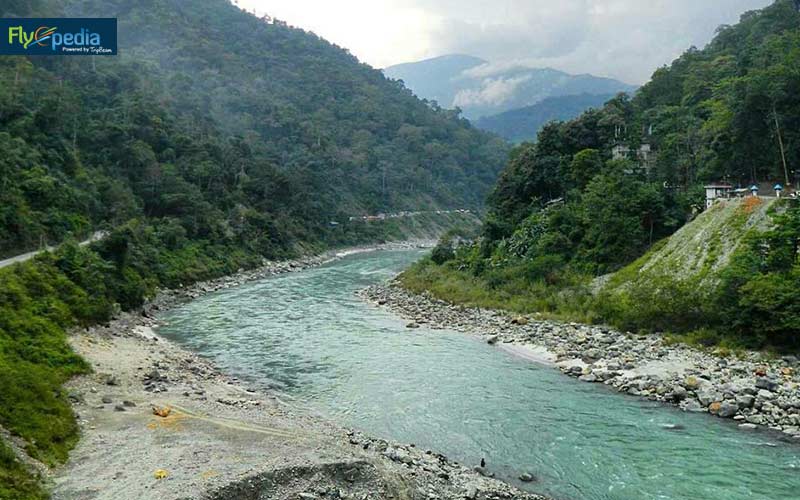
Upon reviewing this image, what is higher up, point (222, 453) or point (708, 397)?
point (222, 453)

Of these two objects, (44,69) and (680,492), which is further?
(44,69)

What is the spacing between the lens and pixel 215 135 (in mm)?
69938

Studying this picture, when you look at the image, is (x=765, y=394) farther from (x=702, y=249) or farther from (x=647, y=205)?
(x=647, y=205)

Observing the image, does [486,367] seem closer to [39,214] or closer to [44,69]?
[39,214]

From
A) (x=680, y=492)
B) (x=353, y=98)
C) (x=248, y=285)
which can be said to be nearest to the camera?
(x=680, y=492)

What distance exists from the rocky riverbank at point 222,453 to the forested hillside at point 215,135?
16.8 meters

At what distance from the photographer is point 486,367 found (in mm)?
19266

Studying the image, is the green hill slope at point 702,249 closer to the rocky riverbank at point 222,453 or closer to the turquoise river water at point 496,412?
the turquoise river water at point 496,412

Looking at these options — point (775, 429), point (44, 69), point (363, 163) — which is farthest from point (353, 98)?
point (775, 429)

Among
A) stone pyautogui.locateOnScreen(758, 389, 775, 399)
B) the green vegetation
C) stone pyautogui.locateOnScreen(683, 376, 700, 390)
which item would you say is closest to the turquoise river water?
stone pyautogui.locateOnScreen(683, 376, 700, 390)

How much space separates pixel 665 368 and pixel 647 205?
1323cm

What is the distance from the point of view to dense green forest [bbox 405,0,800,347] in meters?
19.4

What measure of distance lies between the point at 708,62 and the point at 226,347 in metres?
45.0

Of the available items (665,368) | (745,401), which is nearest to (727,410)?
(745,401)
